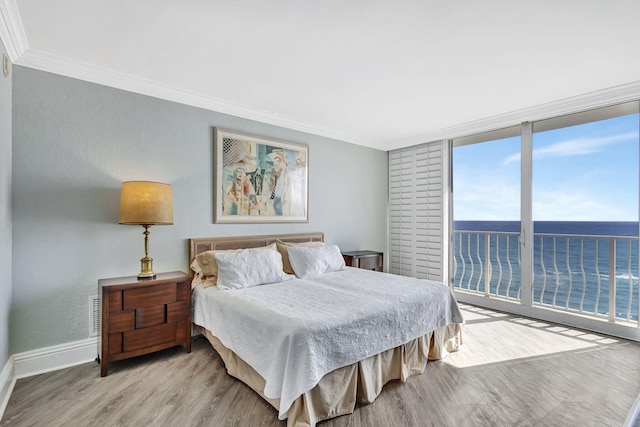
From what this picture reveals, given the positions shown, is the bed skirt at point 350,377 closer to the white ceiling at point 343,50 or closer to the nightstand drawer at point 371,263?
the nightstand drawer at point 371,263

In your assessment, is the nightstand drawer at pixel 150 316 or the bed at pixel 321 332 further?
the nightstand drawer at pixel 150 316

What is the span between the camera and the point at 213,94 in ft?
10.3

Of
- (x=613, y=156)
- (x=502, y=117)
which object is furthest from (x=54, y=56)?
(x=613, y=156)

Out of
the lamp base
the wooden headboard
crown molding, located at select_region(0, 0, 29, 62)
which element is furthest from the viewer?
the wooden headboard

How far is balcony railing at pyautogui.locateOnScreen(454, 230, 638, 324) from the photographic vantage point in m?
3.27

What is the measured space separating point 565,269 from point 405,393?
315 centimetres

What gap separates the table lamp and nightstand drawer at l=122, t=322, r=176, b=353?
0.45 meters

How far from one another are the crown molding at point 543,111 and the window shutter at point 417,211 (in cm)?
20

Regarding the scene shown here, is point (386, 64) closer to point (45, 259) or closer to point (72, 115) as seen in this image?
point (72, 115)

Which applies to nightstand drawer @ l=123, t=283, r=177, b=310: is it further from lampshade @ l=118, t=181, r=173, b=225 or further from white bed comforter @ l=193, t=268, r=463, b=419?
lampshade @ l=118, t=181, r=173, b=225

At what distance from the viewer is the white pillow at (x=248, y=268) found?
2717 millimetres

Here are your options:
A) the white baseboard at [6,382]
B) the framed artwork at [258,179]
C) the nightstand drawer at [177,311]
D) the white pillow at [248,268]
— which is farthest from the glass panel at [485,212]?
the white baseboard at [6,382]

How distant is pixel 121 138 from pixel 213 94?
3.30ft

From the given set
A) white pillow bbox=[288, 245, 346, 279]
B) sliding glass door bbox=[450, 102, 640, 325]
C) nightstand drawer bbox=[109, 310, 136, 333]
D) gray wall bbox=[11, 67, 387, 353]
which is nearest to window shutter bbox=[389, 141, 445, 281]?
sliding glass door bbox=[450, 102, 640, 325]
